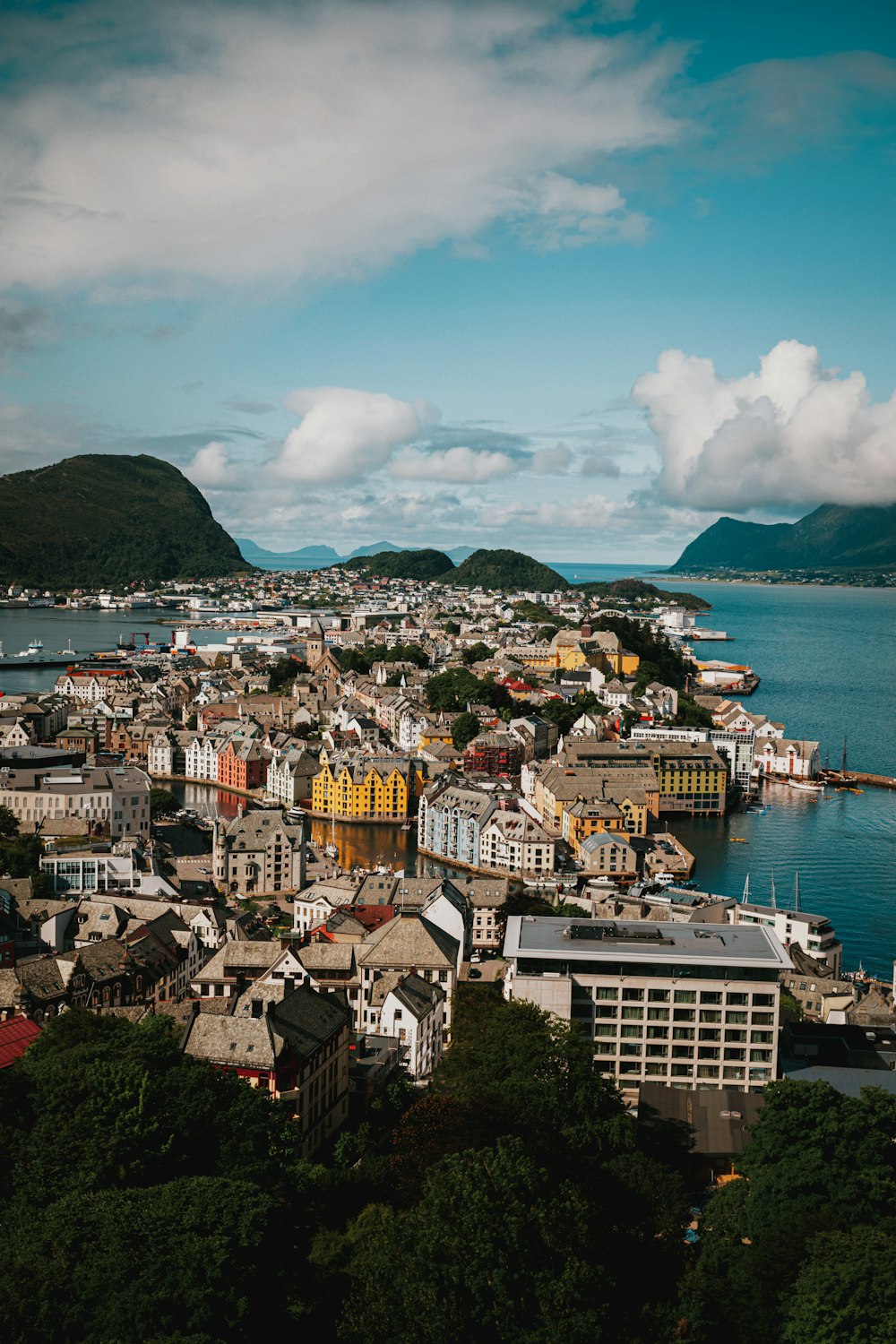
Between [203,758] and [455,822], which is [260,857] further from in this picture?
[203,758]

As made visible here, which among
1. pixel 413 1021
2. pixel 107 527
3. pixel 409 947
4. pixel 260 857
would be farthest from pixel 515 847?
pixel 107 527

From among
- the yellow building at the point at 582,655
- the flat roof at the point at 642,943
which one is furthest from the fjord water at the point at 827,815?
the flat roof at the point at 642,943

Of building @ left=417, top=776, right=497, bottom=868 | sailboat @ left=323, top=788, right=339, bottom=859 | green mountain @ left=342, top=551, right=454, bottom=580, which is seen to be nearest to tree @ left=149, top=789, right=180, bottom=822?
sailboat @ left=323, top=788, right=339, bottom=859

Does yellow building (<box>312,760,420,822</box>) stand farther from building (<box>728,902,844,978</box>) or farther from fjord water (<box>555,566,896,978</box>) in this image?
building (<box>728,902,844,978</box>)

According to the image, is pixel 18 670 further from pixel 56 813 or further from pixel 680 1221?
pixel 680 1221

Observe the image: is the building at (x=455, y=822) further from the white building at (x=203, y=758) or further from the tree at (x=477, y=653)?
the tree at (x=477, y=653)
